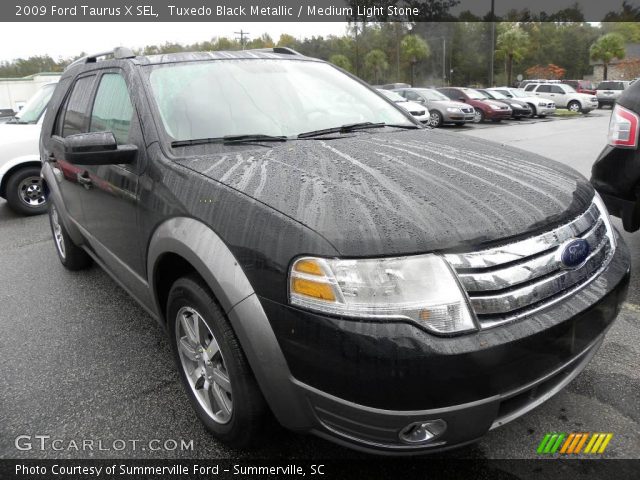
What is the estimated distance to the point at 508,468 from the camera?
6.64ft

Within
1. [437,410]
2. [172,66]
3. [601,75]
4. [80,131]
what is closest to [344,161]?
[437,410]

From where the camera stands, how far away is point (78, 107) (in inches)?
141

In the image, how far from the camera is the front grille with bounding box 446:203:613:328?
1604 millimetres

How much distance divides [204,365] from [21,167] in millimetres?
6005

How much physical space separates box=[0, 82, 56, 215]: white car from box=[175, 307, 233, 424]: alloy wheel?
5.46m

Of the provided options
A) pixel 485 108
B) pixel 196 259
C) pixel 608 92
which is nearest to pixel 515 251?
pixel 196 259

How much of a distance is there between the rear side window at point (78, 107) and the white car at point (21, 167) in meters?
3.47

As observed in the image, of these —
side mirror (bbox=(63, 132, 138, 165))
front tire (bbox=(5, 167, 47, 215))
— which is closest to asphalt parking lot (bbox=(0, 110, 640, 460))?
side mirror (bbox=(63, 132, 138, 165))

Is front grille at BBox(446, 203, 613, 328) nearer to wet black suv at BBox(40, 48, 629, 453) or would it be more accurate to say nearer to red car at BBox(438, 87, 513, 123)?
wet black suv at BBox(40, 48, 629, 453)

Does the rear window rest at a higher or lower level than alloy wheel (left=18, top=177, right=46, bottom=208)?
higher

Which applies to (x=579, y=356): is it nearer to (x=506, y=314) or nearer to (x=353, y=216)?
(x=506, y=314)

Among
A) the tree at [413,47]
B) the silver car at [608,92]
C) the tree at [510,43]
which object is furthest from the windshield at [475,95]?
the tree at [510,43]

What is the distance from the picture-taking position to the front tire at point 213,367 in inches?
75.3

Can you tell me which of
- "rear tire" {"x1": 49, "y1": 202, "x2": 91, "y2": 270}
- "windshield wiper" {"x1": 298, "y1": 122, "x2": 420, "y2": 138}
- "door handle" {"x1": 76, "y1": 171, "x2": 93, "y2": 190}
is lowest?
"rear tire" {"x1": 49, "y1": 202, "x2": 91, "y2": 270}
